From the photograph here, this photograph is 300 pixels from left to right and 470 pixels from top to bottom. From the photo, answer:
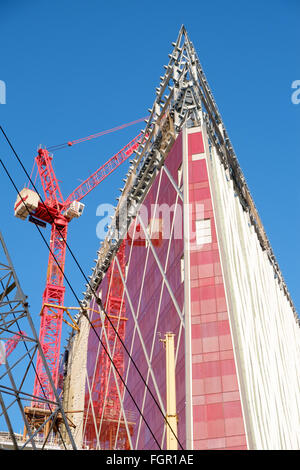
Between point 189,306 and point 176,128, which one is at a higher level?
point 176,128

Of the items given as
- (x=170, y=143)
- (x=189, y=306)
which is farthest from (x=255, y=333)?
(x=170, y=143)

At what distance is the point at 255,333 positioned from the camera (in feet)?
247

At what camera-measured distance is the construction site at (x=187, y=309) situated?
65562 mm

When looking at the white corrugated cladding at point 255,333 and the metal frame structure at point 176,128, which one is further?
the metal frame structure at point 176,128

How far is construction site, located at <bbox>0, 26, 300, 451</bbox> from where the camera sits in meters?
65.6

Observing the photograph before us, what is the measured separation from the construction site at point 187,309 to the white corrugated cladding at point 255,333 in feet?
0.71

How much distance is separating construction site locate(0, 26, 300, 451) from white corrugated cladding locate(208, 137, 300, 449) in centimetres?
22

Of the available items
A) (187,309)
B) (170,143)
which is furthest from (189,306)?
(170,143)

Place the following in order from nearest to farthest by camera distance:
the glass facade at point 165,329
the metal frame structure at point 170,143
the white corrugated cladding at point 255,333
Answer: the glass facade at point 165,329 → the white corrugated cladding at point 255,333 → the metal frame structure at point 170,143

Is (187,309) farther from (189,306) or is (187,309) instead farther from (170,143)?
(170,143)

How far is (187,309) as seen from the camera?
70688 millimetres

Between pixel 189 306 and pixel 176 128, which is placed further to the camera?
pixel 176 128

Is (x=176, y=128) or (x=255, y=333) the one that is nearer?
(x=255, y=333)

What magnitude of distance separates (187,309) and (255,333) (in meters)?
8.84
